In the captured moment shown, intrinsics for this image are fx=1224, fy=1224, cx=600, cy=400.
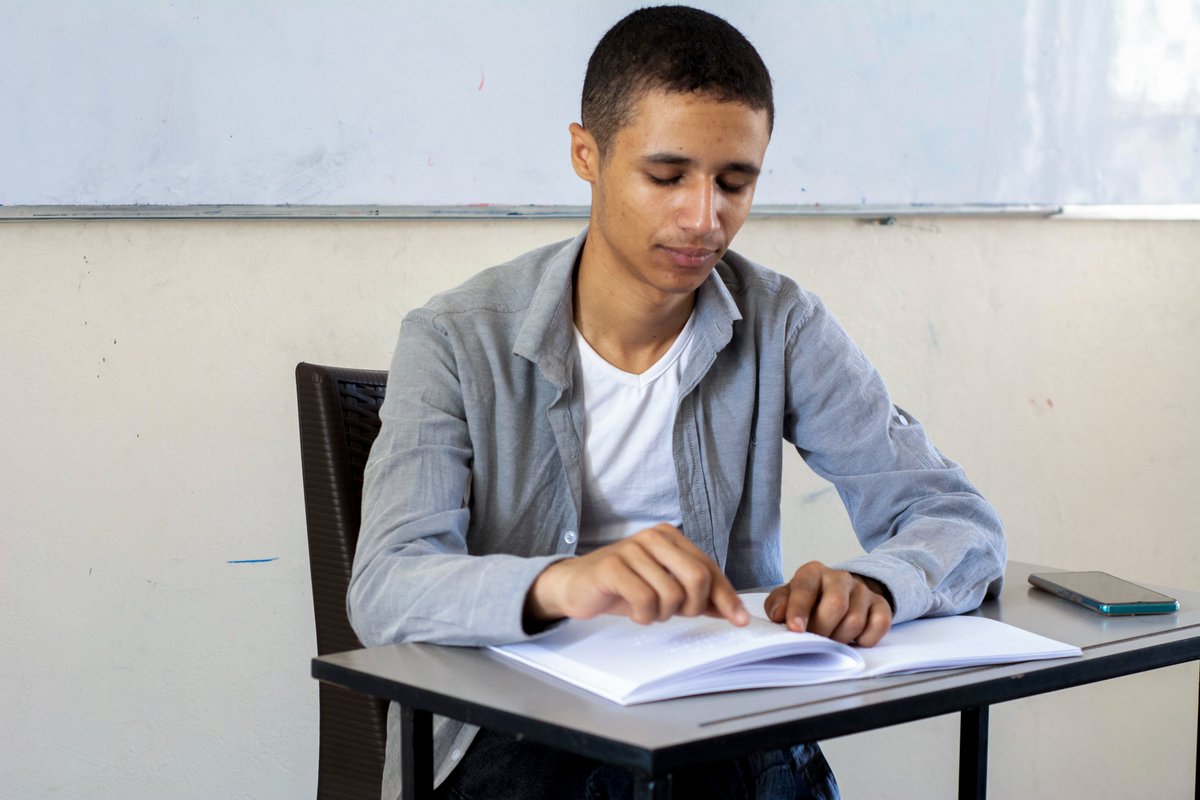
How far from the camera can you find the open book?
80 cm

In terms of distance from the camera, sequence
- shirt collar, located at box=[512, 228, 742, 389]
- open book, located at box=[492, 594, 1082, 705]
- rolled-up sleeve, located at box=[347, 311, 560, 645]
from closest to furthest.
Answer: open book, located at box=[492, 594, 1082, 705]
rolled-up sleeve, located at box=[347, 311, 560, 645]
shirt collar, located at box=[512, 228, 742, 389]

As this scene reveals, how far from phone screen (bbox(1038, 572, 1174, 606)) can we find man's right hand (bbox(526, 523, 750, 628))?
47cm

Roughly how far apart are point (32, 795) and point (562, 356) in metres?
1.07

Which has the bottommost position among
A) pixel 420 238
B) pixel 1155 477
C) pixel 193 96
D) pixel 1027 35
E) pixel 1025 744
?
pixel 1025 744

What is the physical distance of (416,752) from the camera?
87 centimetres

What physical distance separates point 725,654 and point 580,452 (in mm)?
518

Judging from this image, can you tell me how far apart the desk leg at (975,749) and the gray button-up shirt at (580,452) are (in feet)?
0.34

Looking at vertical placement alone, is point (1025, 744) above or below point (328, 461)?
below

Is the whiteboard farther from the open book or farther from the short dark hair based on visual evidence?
the open book

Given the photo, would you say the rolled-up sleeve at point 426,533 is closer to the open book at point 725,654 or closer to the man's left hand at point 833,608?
the open book at point 725,654

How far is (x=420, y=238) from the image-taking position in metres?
1.88

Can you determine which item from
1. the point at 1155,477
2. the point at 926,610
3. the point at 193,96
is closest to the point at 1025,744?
the point at 1155,477

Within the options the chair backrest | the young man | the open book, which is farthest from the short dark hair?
the open book

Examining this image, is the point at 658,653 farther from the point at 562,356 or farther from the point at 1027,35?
the point at 1027,35
